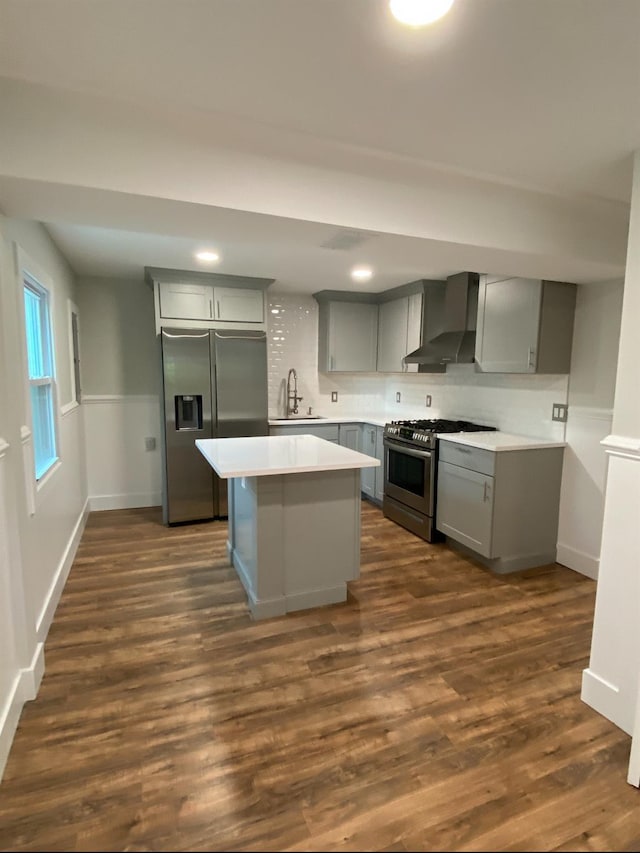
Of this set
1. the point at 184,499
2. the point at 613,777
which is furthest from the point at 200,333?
the point at 613,777

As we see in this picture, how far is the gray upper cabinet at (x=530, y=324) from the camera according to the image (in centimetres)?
305

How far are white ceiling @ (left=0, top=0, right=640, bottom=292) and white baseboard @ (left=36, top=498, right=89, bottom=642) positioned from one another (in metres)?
1.93

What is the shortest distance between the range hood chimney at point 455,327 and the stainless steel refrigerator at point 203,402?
1543mm

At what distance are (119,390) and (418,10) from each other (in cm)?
406

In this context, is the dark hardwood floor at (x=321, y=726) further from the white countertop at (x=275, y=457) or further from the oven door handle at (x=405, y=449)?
the oven door handle at (x=405, y=449)

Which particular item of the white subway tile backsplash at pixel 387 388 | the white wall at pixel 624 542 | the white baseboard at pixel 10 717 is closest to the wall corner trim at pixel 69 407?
the white baseboard at pixel 10 717

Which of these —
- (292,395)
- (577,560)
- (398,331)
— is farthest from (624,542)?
(292,395)

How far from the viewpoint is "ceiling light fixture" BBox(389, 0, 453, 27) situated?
41.5 inches

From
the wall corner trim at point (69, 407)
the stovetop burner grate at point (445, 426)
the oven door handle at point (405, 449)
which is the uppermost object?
the wall corner trim at point (69, 407)

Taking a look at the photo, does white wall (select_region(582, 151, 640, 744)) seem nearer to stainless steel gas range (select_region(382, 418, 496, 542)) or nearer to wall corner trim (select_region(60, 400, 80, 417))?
stainless steel gas range (select_region(382, 418, 496, 542))

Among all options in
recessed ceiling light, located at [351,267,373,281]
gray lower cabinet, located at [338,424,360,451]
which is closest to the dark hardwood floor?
gray lower cabinet, located at [338,424,360,451]

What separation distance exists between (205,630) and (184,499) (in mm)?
1752

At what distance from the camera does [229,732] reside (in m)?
1.73

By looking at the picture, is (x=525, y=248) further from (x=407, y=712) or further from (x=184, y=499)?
(x=184, y=499)
